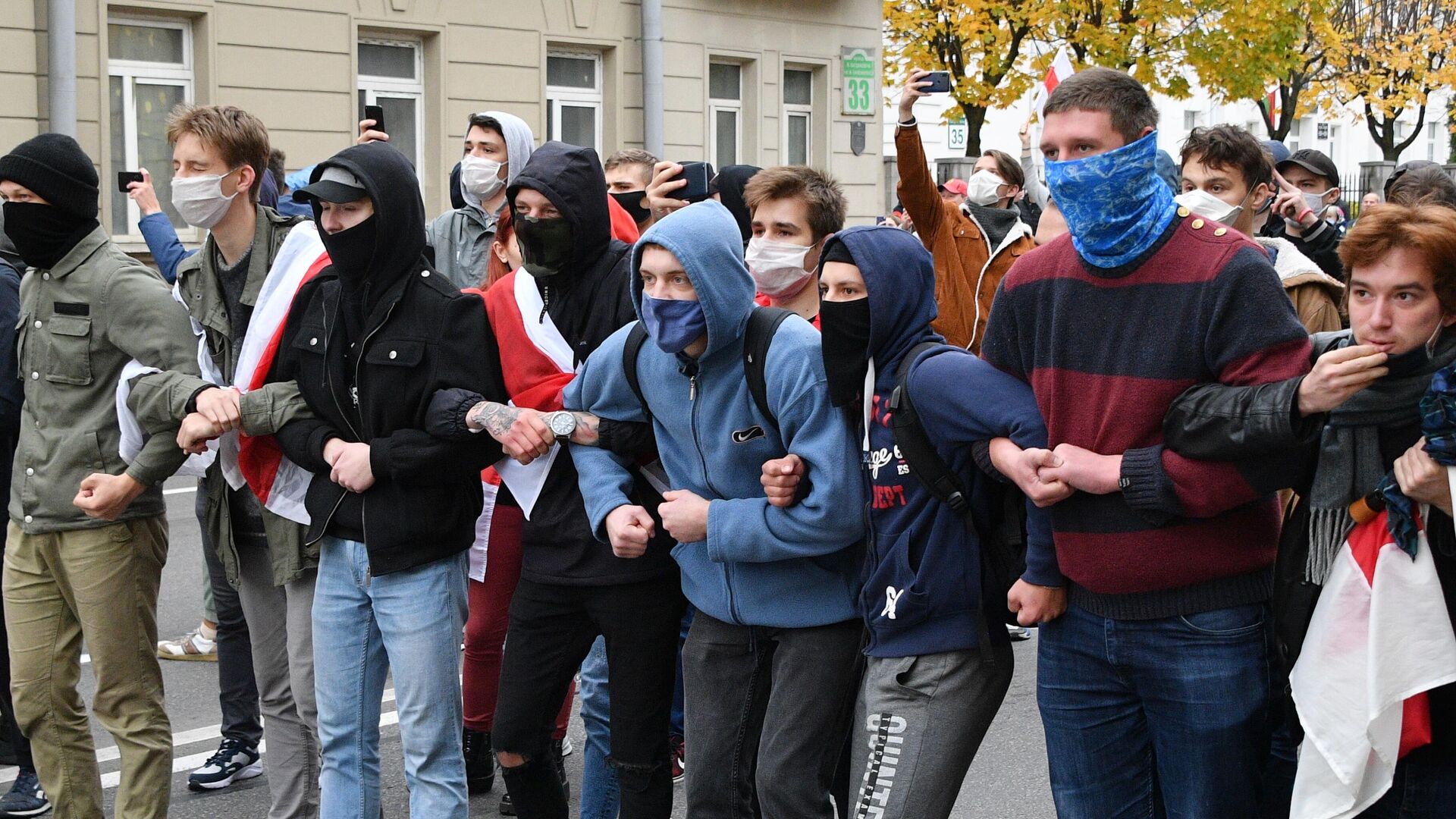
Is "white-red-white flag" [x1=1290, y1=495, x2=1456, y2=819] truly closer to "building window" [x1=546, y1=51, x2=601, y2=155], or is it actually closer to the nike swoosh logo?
the nike swoosh logo

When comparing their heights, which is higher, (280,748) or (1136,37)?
(1136,37)

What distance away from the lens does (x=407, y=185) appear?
13.3 feet

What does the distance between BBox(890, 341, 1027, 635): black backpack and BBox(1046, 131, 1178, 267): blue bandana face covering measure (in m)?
0.54

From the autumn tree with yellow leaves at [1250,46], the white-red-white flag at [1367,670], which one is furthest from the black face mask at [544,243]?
the autumn tree with yellow leaves at [1250,46]

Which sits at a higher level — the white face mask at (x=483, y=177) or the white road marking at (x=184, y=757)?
the white face mask at (x=483, y=177)

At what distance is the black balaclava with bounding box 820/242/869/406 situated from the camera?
3.46 metres

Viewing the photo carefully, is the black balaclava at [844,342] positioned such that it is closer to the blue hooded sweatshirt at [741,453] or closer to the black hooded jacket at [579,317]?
the blue hooded sweatshirt at [741,453]

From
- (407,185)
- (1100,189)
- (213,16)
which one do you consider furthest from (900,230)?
(213,16)

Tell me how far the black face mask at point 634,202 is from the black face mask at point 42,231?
A: 2.05 metres

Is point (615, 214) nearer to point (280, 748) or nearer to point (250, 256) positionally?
point (250, 256)

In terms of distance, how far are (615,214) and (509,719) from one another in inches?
75.1

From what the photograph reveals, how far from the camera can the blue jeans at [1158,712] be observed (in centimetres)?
295

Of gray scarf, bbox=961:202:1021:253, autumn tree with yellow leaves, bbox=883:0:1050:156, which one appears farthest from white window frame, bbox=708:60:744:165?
gray scarf, bbox=961:202:1021:253

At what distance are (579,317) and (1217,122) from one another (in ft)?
99.6
